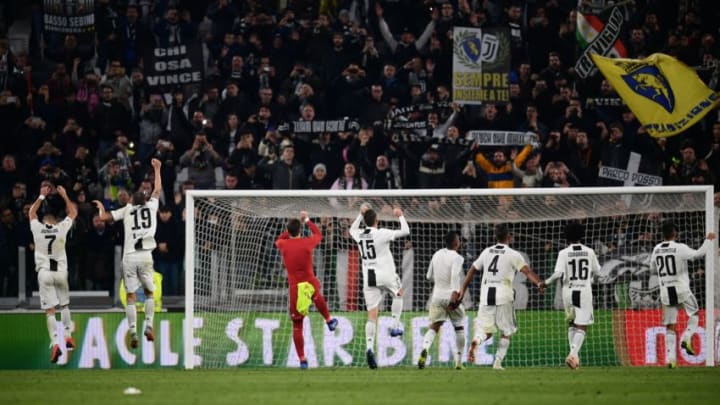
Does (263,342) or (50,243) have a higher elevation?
(50,243)

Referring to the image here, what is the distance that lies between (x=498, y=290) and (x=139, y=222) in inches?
216

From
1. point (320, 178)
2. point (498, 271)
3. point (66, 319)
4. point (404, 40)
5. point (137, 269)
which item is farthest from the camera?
point (404, 40)

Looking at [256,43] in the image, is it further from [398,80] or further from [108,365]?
[108,365]

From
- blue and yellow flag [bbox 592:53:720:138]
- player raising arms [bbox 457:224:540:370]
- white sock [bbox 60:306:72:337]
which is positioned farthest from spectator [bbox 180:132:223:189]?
blue and yellow flag [bbox 592:53:720:138]

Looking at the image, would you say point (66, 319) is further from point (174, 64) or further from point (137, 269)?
point (174, 64)

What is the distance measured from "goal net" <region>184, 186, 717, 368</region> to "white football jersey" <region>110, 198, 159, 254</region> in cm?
127

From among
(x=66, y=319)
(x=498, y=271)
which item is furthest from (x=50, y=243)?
(x=498, y=271)

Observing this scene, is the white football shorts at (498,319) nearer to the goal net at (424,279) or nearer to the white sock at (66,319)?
the goal net at (424,279)

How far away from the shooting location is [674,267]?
19.7m

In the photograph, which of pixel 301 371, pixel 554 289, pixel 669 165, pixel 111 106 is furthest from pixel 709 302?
pixel 111 106

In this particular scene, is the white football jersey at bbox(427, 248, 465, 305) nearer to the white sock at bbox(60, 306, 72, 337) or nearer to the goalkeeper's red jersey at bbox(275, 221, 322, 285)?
the goalkeeper's red jersey at bbox(275, 221, 322, 285)

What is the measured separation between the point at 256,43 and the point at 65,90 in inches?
148

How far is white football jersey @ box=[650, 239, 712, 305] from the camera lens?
19.6 meters

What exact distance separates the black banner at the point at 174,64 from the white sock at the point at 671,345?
1042 cm
